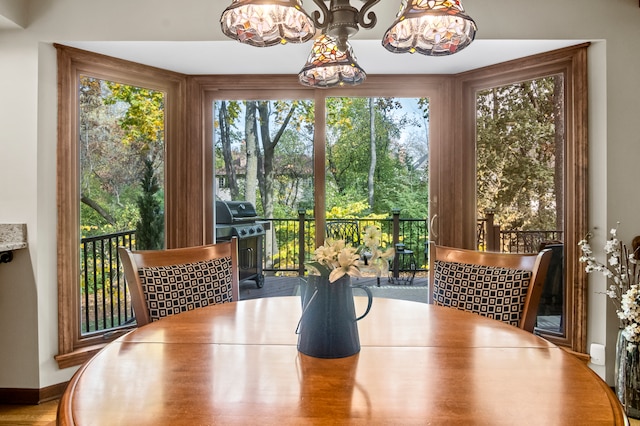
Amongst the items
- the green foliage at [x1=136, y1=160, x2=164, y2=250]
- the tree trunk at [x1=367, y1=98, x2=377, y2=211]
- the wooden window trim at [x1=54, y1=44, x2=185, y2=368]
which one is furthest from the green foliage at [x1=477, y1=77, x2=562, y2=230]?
the wooden window trim at [x1=54, y1=44, x2=185, y2=368]

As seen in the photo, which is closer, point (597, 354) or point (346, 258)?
point (346, 258)

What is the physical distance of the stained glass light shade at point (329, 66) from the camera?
4.89 feet

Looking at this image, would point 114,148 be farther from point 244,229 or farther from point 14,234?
point 244,229

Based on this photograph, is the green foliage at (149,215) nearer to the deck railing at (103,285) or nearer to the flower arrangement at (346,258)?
the deck railing at (103,285)

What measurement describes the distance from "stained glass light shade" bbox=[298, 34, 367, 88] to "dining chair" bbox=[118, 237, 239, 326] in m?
0.90

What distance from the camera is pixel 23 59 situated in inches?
87.7

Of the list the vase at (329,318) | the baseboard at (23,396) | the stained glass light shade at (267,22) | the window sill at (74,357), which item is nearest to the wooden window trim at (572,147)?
the stained glass light shade at (267,22)

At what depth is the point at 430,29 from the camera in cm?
125

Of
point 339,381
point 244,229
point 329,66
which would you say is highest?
point 329,66

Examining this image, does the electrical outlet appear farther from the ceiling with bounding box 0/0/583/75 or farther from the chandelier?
the chandelier

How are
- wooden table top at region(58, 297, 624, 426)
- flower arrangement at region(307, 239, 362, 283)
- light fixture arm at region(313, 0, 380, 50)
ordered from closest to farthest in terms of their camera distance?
wooden table top at region(58, 297, 624, 426) → flower arrangement at region(307, 239, 362, 283) → light fixture arm at region(313, 0, 380, 50)

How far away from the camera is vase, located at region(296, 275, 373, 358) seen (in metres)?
1.02

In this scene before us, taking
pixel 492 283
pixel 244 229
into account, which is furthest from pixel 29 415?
pixel 492 283

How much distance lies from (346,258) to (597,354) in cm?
220
